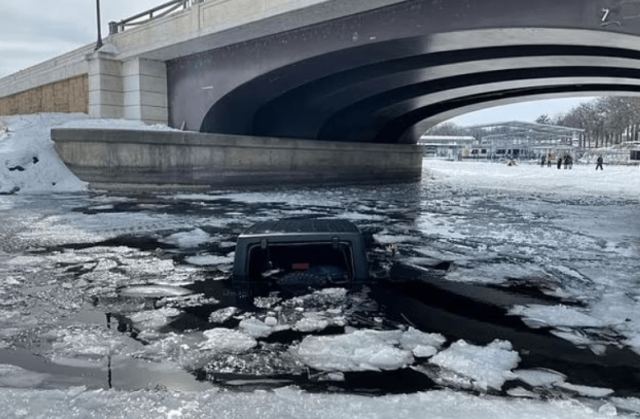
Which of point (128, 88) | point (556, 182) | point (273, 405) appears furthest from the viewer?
point (556, 182)

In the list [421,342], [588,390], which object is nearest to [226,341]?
[421,342]

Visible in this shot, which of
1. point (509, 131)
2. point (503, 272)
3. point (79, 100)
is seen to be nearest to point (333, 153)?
point (79, 100)

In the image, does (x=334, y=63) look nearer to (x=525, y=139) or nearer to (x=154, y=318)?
(x=154, y=318)

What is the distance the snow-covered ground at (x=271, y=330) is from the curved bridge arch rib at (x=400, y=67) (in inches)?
243

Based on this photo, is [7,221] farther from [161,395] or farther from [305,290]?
[161,395]

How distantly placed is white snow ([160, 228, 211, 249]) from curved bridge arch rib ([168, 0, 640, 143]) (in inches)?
334

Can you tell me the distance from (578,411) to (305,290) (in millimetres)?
2727

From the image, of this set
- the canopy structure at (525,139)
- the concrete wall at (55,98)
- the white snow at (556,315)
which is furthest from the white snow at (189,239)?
the canopy structure at (525,139)

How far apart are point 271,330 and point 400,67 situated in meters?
15.3

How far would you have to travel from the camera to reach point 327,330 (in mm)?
3752

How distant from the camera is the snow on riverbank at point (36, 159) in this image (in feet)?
51.7

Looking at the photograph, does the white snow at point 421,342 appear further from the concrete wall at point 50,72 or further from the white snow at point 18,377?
the concrete wall at point 50,72

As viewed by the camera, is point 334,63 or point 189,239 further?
point 334,63

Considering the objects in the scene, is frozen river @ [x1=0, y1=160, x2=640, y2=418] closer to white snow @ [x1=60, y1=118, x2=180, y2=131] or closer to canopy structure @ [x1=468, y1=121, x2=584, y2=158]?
white snow @ [x1=60, y1=118, x2=180, y2=131]
